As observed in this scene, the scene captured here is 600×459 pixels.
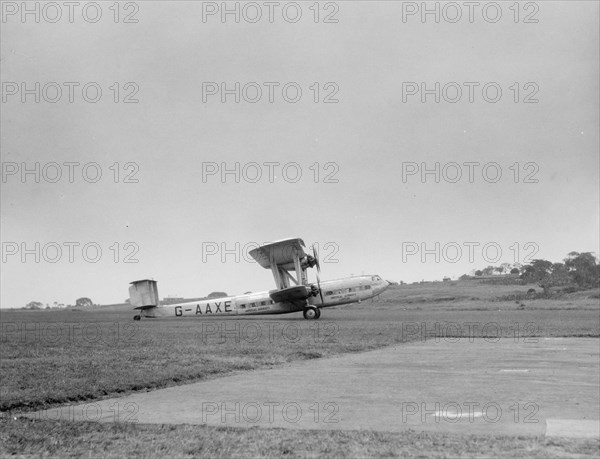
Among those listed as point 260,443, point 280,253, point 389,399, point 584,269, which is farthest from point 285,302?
point 584,269

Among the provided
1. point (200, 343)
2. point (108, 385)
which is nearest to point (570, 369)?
point (108, 385)

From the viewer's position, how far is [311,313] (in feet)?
128

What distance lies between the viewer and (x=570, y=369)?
12.7m

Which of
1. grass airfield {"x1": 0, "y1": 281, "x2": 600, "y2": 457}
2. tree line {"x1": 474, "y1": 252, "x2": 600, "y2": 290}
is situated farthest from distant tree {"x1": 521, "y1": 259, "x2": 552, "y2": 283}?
grass airfield {"x1": 0, "y1": 281, "x2": 600, "y2": 457}

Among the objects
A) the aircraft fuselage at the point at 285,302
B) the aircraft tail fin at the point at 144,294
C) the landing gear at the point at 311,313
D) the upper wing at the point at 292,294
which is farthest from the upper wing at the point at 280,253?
the aircraft tail fin at the point at 144,294

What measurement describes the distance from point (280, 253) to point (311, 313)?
14.9ft

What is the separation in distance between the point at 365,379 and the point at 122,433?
5.26m

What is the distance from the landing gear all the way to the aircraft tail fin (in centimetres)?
1311

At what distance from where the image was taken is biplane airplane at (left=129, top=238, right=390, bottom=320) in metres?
37.3

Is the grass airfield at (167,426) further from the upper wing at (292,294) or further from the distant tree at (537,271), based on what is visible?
the distant tree at (537,271)

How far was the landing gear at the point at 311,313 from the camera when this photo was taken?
128 feet

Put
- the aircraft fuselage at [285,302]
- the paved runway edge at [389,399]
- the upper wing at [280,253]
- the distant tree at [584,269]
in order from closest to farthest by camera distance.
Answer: the paved runway edge at [389,399] → the upper wing at [280,253] → the aircraft fuselage at [285,302] → the distant tree at [584,269]

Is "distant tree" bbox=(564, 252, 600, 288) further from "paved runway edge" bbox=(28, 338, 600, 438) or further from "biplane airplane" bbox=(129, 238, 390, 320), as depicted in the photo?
"paved runway edge" bbox=(28, 338, 600, 438)

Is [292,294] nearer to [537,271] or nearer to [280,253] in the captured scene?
[280,253]
